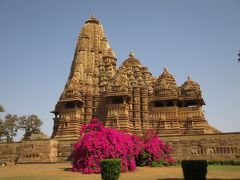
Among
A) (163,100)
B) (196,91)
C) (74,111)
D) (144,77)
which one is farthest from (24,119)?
(196,91)

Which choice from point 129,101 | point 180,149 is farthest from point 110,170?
point 129,101

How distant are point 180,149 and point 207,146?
102 inches

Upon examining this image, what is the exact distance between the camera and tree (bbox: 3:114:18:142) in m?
48.8

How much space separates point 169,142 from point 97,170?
1031cm

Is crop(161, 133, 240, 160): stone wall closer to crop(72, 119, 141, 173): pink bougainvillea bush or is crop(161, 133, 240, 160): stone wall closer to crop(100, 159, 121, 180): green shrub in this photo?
crop(72, 119, 141, 173): pink bougainvillea bush

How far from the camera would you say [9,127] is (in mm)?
49000

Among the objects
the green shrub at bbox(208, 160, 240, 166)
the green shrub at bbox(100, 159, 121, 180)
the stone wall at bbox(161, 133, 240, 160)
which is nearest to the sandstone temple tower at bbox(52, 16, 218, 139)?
the stone wall at bbox(161, 133, 240, 160)

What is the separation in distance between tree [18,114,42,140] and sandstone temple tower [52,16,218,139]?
289 inches

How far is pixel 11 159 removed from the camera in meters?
35.3

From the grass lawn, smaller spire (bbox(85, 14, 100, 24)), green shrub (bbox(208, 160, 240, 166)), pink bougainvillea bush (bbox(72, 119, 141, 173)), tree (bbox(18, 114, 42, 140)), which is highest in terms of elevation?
smaller spire (bbox(85, 14, 100, 24))

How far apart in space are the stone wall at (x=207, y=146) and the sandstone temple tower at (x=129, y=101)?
25.9ft

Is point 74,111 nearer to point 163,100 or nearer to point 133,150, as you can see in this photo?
point 163,100

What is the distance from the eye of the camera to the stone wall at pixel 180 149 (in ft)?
90.2

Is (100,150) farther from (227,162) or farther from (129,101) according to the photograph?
(129,101)
